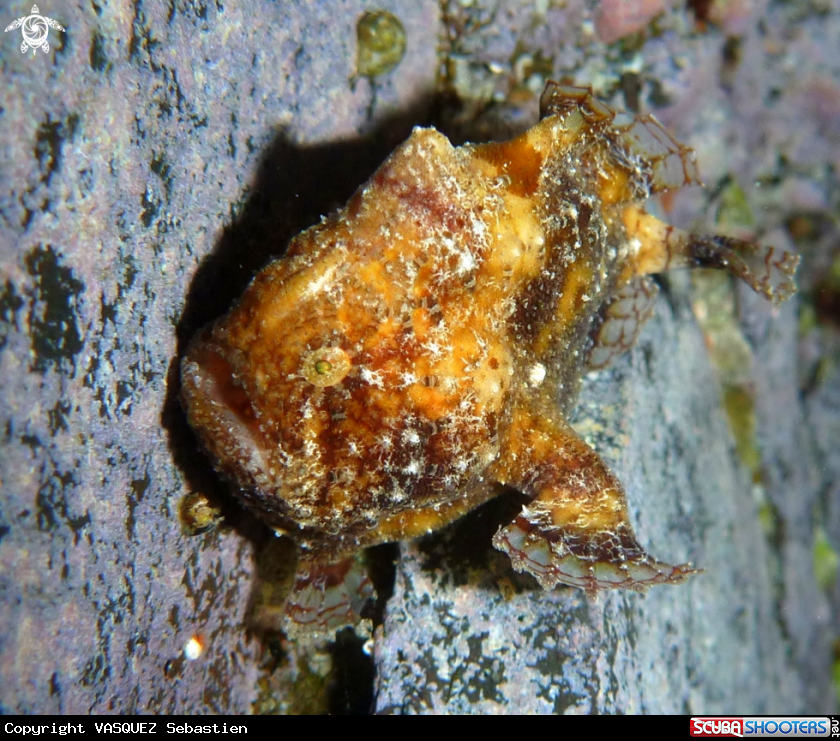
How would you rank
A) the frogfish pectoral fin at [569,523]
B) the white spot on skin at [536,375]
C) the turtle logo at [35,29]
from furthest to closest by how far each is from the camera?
the white spot on skin at [536,375], the frogfish pectoral fin at [569,523], the turtle logo at [35,29]

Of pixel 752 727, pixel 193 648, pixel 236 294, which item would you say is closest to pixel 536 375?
pixel 236 294

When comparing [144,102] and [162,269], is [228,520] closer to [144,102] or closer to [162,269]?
[162,269]

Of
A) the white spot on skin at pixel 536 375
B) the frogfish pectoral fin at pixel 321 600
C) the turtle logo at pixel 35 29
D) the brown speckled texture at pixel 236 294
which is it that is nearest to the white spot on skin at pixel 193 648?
the brown speckled texture at pixel 236 294

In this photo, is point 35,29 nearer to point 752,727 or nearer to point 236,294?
point 236,294

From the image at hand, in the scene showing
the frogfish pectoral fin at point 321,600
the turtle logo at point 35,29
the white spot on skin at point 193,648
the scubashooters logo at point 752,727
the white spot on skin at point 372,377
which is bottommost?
the scubashooters logo at point 752,727

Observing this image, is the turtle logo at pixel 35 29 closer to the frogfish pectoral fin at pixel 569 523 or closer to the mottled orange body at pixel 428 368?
the mottled orange body at pixel 428 368

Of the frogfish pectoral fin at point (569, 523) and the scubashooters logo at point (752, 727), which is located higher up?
the frogfish pectoral fin at point (569, 523)

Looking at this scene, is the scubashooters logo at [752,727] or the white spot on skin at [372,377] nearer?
the white spot on skin at [372,377]

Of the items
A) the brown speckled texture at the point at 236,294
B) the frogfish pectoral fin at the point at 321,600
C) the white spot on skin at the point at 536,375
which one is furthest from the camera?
the frogfish pectoral fin at the point at 321,600
